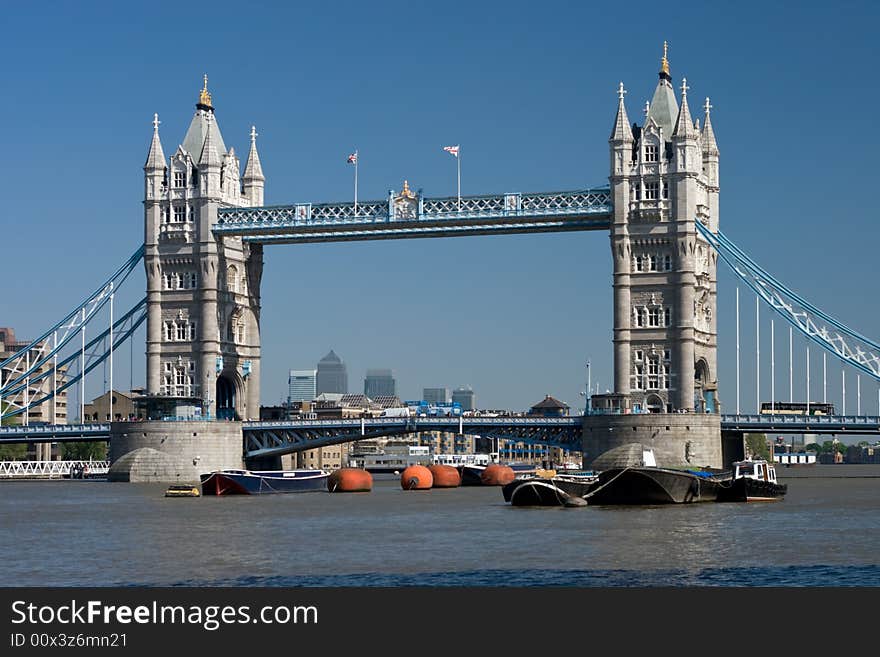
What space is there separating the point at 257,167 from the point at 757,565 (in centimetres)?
10445

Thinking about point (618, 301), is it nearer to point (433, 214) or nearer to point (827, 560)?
point (433, 214)

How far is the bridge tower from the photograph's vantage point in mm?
130125

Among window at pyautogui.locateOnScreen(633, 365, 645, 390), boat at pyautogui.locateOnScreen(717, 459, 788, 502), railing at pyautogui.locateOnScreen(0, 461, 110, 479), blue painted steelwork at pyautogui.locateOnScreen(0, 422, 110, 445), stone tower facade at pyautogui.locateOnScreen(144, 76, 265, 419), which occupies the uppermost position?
stone tower facade at pyautogui.locateOnScreen(144, 76, 265, 419)

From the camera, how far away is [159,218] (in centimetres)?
14462

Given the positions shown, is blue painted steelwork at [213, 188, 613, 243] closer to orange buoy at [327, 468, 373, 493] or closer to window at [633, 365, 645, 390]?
window at [633, 365, 645, 390]

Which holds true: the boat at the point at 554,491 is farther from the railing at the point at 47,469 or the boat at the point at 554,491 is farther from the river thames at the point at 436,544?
the railing at the point at 47,469

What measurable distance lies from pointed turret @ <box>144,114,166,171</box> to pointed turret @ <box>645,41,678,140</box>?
43390 millimetres

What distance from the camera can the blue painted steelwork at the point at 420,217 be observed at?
13200 cm

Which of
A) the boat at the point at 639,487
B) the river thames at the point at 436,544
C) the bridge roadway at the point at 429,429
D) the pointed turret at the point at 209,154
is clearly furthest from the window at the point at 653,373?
the pointed turret at the point at 209,154

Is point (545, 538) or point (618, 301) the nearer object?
point (545, 538)

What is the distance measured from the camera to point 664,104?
441ft

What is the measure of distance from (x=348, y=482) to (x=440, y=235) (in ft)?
88.0

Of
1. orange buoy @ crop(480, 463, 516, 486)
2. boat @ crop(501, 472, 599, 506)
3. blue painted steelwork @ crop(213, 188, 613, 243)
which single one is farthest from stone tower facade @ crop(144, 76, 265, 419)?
boat @ crop(501, 472, 599, 506)

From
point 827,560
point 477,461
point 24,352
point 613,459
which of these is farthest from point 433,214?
point 827,560
